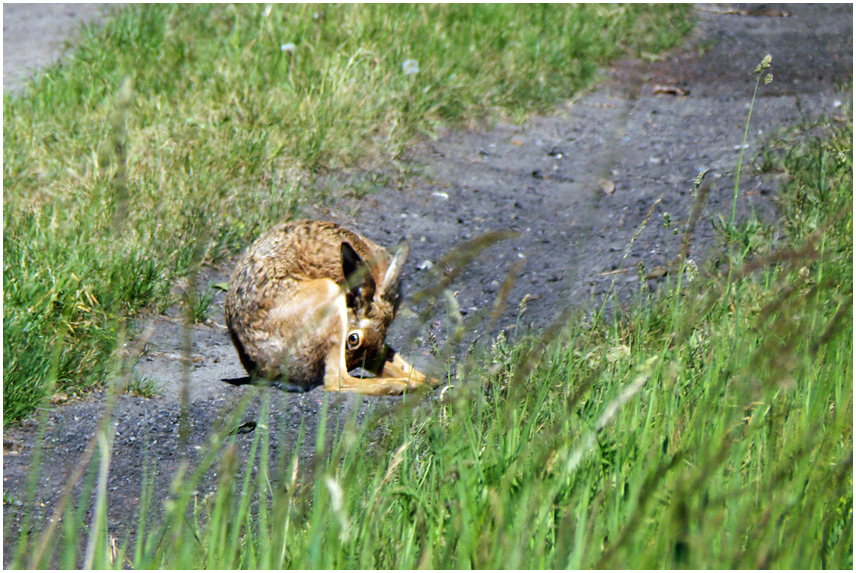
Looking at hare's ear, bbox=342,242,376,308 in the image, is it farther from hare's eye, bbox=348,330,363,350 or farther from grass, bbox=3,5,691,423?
grass, bbox=3,5,691,423

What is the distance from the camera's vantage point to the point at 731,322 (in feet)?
9.18

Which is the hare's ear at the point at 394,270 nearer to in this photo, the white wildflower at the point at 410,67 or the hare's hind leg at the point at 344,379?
the hare's hind leg at the point at 344,379

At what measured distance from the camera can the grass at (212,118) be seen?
147 inches

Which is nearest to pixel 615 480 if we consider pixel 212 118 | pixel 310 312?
pixel 310 312

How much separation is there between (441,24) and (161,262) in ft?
13.9

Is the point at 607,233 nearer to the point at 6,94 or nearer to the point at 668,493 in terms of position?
the point at 668,493

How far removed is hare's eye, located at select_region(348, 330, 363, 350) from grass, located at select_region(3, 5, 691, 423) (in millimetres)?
839

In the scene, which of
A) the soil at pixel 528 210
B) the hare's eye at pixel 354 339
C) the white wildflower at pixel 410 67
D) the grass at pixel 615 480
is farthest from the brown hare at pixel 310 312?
the white wildflower at pixel 410 67

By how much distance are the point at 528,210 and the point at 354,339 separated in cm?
210

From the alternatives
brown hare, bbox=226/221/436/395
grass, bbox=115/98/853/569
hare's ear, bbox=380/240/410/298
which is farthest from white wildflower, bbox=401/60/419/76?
grass, bbox=115/98/853/569

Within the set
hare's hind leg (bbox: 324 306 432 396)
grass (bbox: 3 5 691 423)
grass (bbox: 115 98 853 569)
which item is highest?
grass (bbox: 3 5 691 423)

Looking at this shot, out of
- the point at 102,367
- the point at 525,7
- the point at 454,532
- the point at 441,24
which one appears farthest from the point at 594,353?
the point at 525,7

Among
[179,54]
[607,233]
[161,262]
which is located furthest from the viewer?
[179,54]

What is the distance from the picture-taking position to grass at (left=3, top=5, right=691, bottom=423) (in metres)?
3.72
